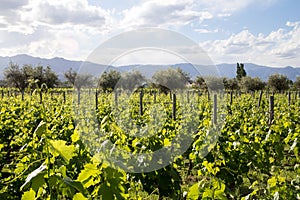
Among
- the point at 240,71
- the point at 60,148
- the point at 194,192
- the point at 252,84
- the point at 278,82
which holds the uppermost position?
the point at 240,71

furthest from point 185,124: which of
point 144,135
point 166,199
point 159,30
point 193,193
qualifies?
point 193,193

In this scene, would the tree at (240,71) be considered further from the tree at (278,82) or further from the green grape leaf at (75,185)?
the green grape leaf at (75,185)

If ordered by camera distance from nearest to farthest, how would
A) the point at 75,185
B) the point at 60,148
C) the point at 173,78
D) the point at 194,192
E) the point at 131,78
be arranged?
the point at 75,185 → the point at 60,148 → the point at 194,192 → the point at 131,78 → the point at 173,78

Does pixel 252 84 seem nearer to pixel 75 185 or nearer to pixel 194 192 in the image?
pixel 194 192

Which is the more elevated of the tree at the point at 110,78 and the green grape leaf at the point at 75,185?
the tree at the point at 110,78

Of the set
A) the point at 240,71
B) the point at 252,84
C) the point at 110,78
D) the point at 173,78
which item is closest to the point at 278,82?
the point at 252,84

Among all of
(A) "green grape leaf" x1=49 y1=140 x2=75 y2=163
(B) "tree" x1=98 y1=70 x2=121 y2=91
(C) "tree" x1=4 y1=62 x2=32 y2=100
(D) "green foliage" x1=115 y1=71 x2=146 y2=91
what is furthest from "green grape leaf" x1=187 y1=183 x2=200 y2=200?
(C) "tree" x1=4 y1=62 x2=32 y2=100

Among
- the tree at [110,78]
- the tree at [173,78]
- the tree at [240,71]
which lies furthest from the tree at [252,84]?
the tree at [173,78]

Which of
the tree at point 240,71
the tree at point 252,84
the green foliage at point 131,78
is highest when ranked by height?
the tree at point 240,71

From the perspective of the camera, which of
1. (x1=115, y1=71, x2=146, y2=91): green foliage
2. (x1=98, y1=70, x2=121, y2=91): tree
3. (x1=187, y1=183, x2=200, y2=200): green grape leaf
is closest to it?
(x1=187, y1=183, x2=200, y2=200): green grape leaf

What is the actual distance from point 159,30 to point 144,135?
1.73 m

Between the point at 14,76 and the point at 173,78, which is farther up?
the point at 14,76

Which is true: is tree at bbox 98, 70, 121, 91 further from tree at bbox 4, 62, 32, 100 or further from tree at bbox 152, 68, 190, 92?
tree at bbox 4, 62, 32, 100

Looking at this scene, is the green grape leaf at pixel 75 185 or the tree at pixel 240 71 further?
the tree at pixel 240 71
